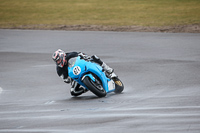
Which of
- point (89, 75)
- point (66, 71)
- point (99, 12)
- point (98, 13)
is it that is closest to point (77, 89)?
point (66, 71)

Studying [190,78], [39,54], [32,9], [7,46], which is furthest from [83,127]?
[32,9]

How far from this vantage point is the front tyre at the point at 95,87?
34.1 ft

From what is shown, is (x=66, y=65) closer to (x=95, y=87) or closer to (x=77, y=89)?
(x=77, y=89)

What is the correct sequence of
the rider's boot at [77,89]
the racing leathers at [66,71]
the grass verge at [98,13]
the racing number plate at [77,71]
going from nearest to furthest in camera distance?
the racing number plate at [77,71] → the racing leathers at [66,71] → the rider's boot at [77,89] → the grass verge at [98,13]

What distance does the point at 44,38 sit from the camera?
25.0 metres

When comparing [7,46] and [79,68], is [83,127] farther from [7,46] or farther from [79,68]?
[7,46]

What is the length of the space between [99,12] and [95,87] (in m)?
24.3

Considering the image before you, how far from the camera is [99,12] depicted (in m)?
34.3

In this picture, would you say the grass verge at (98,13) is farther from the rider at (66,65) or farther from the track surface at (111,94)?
the rider at (66,65)

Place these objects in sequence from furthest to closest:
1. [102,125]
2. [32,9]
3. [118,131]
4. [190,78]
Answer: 1. [32,9]
2. [190,78]
3. [102,125]
4. [118,131]

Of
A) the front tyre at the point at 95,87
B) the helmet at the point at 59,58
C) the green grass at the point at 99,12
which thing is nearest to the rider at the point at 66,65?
the helmet at the point at 59,58

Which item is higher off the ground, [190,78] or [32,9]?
[32,9]

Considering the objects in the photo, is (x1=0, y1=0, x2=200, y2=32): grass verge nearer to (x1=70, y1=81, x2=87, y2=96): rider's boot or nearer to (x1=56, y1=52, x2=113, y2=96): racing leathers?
(x1=56, y1=52, x2=113, y2=96): racing leathers

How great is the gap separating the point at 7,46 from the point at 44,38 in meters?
2.61
